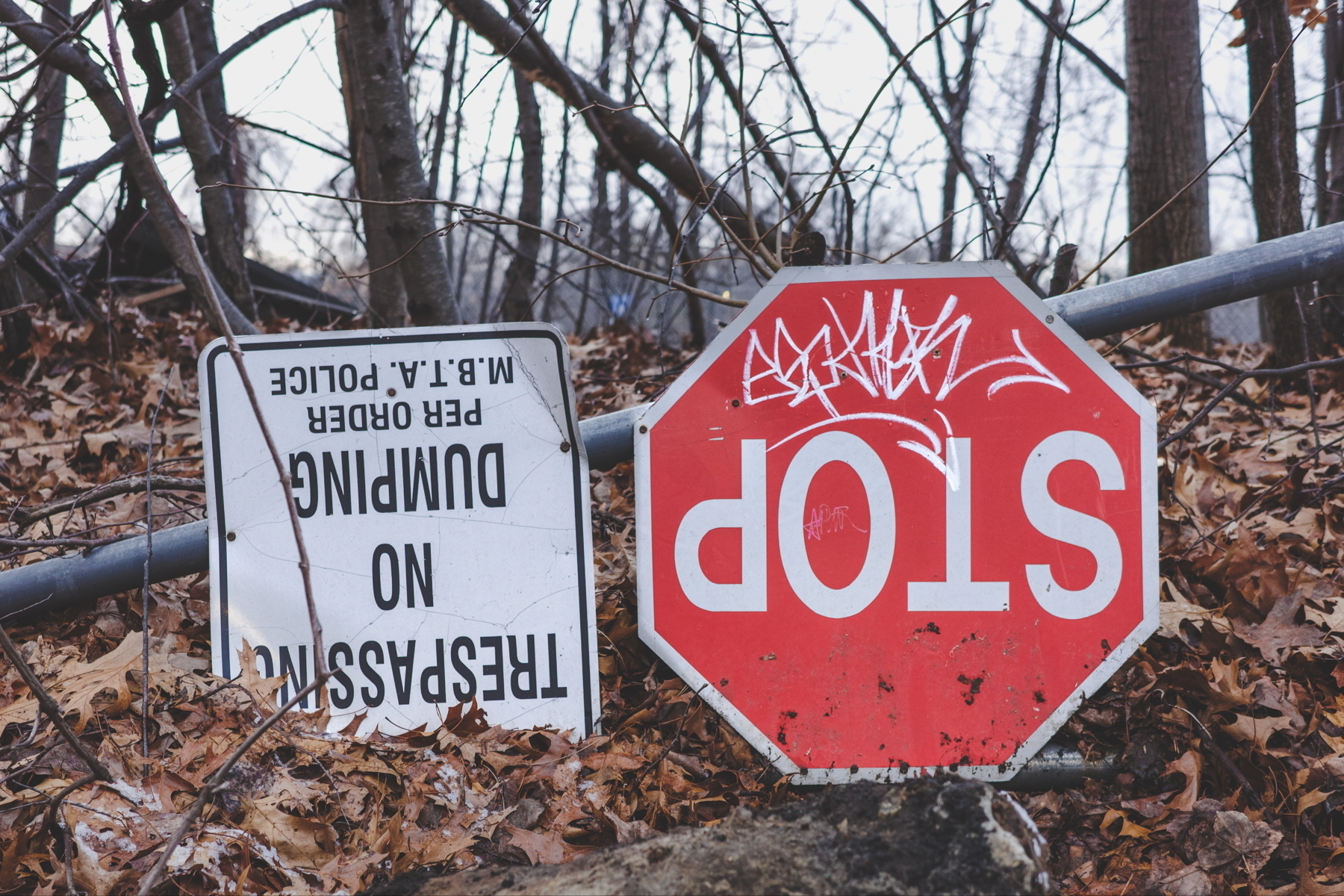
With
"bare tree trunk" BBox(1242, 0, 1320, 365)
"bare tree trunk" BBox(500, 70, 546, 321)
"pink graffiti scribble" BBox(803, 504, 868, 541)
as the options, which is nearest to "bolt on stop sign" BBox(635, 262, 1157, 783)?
"pink graffiti scribble" BBox(803, 504, 868, 541)

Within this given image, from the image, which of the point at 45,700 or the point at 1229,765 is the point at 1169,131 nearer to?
the point at 1229,765

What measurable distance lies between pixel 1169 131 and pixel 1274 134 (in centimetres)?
153

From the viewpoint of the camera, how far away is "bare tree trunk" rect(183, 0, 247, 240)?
491 cm

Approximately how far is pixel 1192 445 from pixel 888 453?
214 cm

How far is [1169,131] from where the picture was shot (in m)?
4.98

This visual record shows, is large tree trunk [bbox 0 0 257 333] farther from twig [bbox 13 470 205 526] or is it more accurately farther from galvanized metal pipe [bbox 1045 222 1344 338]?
galvanized metal pipe [bbox 1045 222 1344 338]

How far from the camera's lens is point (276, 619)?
206 centimetres

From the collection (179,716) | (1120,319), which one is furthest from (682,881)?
(1120,319)

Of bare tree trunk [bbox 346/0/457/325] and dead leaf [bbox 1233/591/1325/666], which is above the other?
bare tree trunk [bbox 346/0/457/325]

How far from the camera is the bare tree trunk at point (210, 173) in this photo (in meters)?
4.59

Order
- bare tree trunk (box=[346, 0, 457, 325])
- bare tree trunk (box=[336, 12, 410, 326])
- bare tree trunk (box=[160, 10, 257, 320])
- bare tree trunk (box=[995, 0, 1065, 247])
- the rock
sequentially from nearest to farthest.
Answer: the rock < bare tree trunk (box=[346, 0, 457, 325]) < bare tree trunk (box=[160, 10, 257, 320]) < bare tree trunk (box=[336, 12, 410, 326]) < bare tree trunk (box=[995, 0, 1065, 247])

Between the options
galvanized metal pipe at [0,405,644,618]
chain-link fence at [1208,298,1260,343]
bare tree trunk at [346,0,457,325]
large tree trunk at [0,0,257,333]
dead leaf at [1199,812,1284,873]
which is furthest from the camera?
chain-link fence at [1208,298,1260,343]

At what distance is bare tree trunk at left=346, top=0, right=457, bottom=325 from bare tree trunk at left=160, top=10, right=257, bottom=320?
1172mm

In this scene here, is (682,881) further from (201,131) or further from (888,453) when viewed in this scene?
(201,131)
